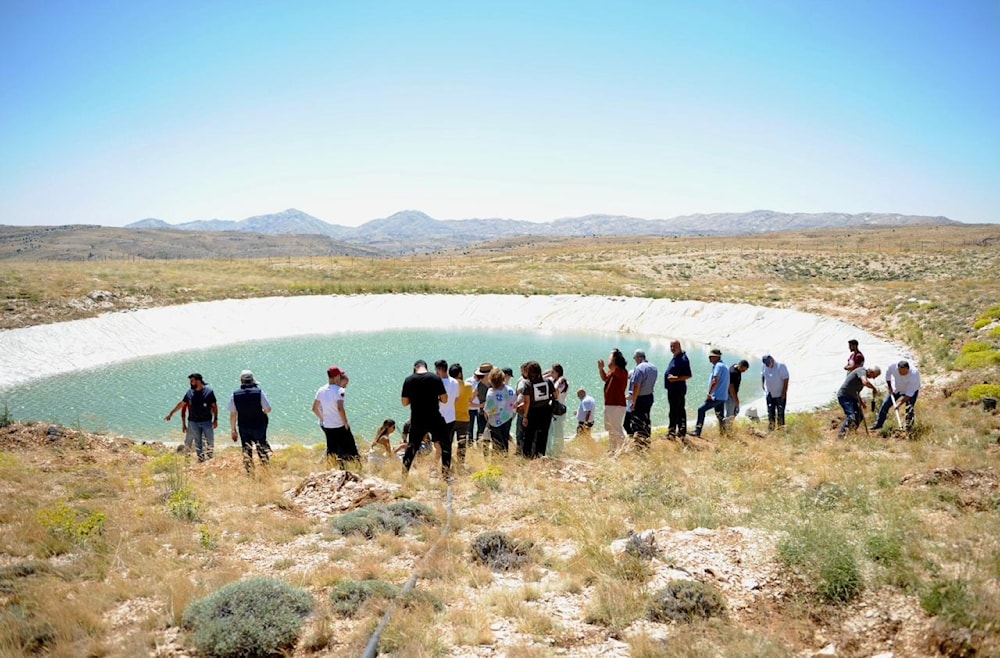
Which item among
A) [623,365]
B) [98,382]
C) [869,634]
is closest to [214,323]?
[98,382]

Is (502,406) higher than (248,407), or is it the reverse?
(248,407)

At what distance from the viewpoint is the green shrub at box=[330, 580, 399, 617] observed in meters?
5.92

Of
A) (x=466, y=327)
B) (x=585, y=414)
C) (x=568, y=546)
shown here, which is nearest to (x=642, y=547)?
(x=568, y=546)

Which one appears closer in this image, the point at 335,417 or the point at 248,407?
the point at 335,417

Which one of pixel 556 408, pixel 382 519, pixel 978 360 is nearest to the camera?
pixel 382 519

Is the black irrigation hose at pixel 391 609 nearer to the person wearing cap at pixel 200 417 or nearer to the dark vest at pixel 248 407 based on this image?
the dark vest at pixel 248 407

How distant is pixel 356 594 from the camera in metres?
6.09

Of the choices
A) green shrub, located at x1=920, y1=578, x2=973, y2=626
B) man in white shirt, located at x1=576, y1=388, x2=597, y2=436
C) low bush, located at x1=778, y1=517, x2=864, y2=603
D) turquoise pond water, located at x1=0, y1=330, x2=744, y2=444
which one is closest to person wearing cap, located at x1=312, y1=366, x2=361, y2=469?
turquoise pond water, located at x1=0, y1=330, x2=744, y2=444

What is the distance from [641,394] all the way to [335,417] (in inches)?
253

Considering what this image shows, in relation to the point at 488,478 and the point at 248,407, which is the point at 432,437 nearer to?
the point at 488,478

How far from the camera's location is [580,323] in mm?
45250

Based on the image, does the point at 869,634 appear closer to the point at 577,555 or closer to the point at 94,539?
the point at 577,555

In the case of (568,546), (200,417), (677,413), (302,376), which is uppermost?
(200,417)

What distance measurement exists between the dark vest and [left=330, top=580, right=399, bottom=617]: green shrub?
5.78 metres
